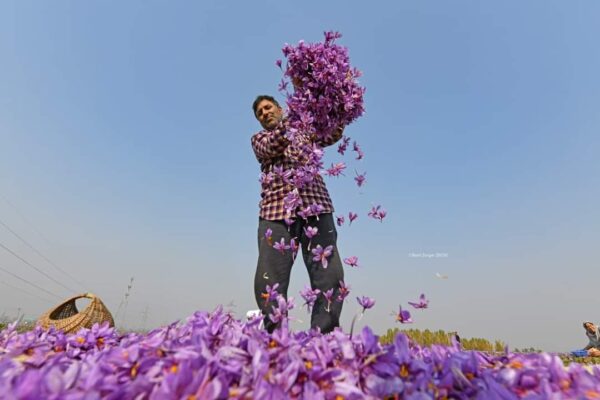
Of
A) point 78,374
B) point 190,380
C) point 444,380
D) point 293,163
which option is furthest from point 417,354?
point 293,163

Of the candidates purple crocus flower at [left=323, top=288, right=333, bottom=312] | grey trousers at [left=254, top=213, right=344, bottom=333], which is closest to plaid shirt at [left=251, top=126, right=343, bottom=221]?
grey trousers at [left=254, top=213, right=344, bottom=333]

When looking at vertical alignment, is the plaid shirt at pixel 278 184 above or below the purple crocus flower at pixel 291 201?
above

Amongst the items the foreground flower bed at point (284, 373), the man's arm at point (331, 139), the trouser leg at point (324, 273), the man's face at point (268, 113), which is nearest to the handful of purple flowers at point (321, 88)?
the man's arm at point (331, 139)

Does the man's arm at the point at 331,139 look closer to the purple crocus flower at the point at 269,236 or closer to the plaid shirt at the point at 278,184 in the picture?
the plaid shirt at the point at 278,184

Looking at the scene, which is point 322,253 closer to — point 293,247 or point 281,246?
point 293,247

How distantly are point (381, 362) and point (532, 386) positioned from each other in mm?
451

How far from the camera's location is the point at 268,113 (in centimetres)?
438

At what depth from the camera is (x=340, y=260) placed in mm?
3441

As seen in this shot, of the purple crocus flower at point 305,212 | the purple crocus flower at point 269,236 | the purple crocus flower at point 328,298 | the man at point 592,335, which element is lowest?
the man at point 592,335

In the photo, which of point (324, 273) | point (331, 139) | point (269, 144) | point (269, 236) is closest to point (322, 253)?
point (324, 273)

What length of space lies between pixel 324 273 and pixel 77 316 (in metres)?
6.01

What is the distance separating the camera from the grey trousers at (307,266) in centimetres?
316

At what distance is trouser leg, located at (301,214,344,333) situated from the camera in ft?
10.2

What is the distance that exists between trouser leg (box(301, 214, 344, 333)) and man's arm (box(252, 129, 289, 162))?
2.76 feet
